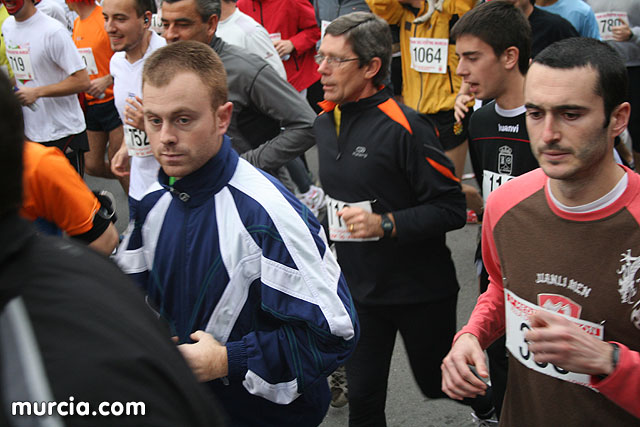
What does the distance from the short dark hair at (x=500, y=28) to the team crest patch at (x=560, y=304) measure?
1576 mm

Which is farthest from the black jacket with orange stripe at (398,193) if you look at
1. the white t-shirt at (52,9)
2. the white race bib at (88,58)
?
the white t-shirt at (52,9)

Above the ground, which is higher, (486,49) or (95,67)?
(486,49)

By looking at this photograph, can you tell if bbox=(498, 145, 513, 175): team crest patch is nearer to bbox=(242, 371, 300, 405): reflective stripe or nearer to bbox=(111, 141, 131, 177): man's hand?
bbox=(242, 371, 300, 405): reflective stripe

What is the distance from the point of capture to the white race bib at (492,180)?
3.07 m

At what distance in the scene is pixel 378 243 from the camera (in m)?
3.17

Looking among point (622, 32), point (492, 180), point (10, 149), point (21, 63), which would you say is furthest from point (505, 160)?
point (21, 63)

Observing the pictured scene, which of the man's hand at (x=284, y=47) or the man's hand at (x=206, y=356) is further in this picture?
the man's hand at (x=284, y=47)

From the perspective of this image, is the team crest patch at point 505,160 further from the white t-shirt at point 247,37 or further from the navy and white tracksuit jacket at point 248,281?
the white t-shirt at point 247,37

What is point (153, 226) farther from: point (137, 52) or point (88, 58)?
point (88, 58)

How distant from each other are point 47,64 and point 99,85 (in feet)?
1.73

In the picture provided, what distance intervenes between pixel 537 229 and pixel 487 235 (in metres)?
0.25

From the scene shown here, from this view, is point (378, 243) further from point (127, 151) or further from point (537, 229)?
point (127, 151)

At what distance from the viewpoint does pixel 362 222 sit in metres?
2.99

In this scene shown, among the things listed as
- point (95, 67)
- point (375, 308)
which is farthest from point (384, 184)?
point (95, 67)
